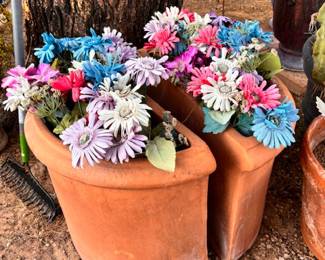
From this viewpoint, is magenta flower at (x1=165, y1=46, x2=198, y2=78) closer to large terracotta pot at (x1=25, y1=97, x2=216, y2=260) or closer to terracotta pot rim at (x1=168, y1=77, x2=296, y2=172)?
large terracotta pot at (x1=25, y1=97, x2=216, y2=260)

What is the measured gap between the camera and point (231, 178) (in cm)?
149

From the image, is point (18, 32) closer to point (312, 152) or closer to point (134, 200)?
point (134, 200)

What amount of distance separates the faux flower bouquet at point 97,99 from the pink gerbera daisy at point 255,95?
0.21m

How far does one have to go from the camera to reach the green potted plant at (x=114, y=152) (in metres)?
1.30

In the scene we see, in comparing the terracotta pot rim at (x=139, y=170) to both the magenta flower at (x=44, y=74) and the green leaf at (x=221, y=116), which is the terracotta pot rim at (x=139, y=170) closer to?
the green leaf at (x=221, y=116)

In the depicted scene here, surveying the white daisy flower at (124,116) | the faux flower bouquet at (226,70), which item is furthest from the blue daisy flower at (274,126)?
the white daisy flower at (124,116)

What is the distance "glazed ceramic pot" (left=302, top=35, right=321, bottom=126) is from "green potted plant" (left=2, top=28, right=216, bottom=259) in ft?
2.71

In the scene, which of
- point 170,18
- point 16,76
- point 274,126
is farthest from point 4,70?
point 274,126

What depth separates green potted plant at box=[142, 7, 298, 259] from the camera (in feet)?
4.61

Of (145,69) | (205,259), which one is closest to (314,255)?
(205,259)

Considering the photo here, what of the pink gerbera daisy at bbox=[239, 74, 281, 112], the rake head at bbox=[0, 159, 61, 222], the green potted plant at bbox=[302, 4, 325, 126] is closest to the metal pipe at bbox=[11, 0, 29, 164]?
the rake head at bbox=[0, 159, 61, 222]

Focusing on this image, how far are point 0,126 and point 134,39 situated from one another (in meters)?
0.71

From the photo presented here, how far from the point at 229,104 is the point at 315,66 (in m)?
0.66

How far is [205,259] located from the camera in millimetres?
1640
